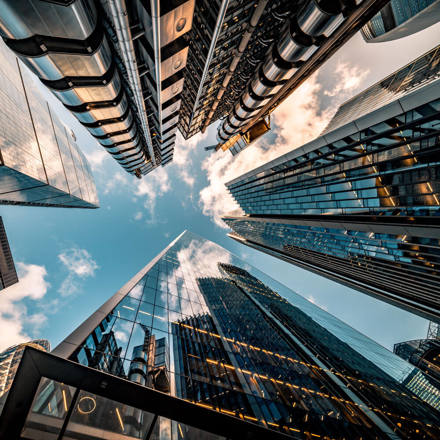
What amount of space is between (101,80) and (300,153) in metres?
24.0

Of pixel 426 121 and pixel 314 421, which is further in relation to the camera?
pixel 426 121

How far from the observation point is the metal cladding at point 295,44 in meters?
11.0

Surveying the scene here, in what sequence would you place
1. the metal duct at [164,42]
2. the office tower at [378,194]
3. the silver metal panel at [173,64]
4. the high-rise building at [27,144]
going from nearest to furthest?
the high-rise building at [27,144], the metal duct at [164,42], the silver metal panel at [173,64], the office tower at [378,194]

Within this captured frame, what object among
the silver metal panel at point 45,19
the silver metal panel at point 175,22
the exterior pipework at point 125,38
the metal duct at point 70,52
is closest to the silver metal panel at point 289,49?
the silver metal panel at point 175,22

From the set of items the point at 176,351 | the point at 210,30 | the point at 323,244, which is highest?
the point at 210,30

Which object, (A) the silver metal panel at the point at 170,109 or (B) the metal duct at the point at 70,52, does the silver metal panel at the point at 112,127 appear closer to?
(B) the metal duct at the point at 70,52

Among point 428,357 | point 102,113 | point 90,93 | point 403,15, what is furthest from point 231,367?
point 428,357

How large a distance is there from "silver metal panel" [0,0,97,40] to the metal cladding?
12.3 meters

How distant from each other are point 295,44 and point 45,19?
14.5 m

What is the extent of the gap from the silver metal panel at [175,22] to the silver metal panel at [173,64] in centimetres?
105

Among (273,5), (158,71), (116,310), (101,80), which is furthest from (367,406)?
(273,5)

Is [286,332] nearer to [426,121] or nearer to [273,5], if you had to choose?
[426,121]

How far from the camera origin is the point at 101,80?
36.1ft

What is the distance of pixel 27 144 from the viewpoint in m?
8.26
